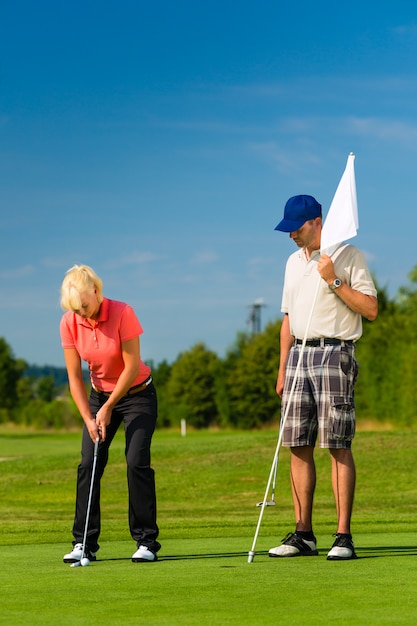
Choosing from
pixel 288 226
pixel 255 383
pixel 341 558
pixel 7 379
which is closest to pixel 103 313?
pixel 288 226

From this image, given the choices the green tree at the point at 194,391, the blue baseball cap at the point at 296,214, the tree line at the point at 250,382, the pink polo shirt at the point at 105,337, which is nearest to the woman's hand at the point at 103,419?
the pink polo shirt at the point at 105,337

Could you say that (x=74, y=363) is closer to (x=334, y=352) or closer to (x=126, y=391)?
(x=126, y=391)

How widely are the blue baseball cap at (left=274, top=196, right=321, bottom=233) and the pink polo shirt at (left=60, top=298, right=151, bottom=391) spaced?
1089 millimetres

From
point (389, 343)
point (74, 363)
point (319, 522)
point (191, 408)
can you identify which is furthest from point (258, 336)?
point (74, 363)

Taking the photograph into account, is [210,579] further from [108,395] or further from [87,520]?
[108,395]

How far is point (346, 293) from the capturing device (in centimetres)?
638

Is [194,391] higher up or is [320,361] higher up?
[194,391]

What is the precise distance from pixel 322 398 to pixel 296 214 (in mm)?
1149

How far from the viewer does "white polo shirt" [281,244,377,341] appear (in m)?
6.50

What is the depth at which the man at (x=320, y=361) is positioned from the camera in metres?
6.44

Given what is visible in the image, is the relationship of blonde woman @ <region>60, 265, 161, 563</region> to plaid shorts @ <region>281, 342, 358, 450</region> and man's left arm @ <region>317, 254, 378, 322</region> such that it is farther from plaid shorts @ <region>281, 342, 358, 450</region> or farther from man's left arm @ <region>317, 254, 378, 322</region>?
man's left arm @ <region>317, 254, 378, 322</region>

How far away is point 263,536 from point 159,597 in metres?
3.96

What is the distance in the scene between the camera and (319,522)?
36.2 ft

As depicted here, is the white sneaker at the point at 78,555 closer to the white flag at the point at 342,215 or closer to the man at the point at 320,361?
the man at the point at 320,361
